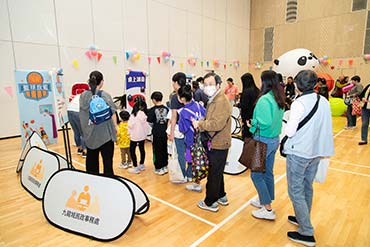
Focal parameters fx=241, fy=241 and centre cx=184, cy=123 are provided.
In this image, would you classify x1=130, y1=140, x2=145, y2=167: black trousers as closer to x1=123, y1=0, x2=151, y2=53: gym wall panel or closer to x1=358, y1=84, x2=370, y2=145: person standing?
x1=358, y1=84, x2=370, y2=145: person standing

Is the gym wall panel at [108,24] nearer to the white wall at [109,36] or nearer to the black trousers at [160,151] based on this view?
the white wall at [109,36]

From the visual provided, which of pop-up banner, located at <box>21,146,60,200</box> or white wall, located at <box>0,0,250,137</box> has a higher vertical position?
white wall, located at <box>0,0,250,137</box>

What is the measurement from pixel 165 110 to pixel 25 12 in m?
5.05

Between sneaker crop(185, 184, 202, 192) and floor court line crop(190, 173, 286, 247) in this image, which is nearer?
floor court line crop(190, 173, 286, 247)

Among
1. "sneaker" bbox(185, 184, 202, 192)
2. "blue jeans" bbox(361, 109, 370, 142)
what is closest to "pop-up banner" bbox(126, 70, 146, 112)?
"sneaker" bbox(185, 184, 202, 192)

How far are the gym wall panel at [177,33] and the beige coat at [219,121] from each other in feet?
25.1

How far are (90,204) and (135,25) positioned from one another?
7319 mm

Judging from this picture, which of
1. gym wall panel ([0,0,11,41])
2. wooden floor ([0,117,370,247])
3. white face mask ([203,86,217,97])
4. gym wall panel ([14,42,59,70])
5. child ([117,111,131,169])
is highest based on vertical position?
gym wall panel ([0,0,11,41])

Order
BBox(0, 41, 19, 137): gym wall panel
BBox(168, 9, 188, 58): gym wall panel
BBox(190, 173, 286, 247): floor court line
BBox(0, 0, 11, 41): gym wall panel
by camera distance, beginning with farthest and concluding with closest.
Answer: BBox(168, 9, 188, 58): gym wall panel, BBox(0, 41, 19, 137): gym wall panel, BBox(0, 0, 11, 41): gym wall panel, BBox(190, 173, 286, 247): floor court line

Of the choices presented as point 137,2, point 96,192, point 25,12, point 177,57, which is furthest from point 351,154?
point 25,12

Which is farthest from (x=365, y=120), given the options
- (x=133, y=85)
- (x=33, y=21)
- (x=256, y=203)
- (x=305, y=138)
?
(x=33, y=21)

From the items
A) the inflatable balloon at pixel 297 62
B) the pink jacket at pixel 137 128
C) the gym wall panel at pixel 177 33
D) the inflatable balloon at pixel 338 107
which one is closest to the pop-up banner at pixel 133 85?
the pink jacket at pixel 137 128

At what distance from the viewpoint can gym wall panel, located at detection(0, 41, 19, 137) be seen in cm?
585

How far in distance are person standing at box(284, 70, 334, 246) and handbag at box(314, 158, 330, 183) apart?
100mm
